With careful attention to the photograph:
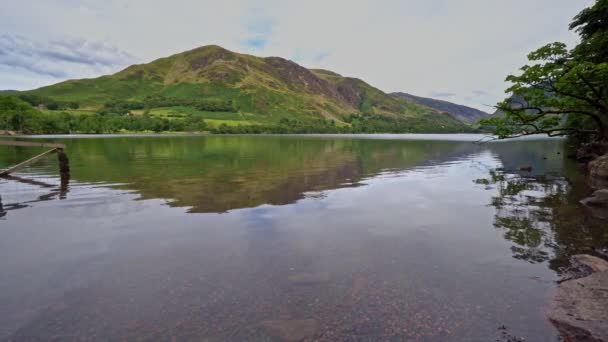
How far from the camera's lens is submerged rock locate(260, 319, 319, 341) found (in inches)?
303

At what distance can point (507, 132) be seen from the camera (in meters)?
31.4

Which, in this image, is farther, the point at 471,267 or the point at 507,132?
the point at 507,132

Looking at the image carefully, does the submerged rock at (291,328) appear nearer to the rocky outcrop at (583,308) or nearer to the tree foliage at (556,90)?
the rocky outcrop at (583,308)

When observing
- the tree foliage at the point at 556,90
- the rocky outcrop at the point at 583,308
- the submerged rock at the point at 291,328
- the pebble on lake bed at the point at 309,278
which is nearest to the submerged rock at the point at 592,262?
the rocky outcrop at the point at 583,308

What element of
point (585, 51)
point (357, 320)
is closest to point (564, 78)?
point (585, 51)

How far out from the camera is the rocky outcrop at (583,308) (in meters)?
7.45

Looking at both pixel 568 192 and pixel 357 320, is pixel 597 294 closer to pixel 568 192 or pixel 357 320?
pixel 357 320

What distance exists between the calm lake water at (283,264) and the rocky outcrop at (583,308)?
34 cm

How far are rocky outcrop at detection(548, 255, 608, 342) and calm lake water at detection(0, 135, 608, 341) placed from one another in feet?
1.11

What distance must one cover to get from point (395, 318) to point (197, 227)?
1101 cm

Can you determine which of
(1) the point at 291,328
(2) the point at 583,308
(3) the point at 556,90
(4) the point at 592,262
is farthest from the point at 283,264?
(3) the point at 556,90

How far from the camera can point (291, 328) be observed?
7.99 m

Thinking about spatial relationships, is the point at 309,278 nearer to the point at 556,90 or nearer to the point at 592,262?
the point at 592,262

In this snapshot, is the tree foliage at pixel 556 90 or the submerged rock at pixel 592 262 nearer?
the submerged rock at pixel 592 262
